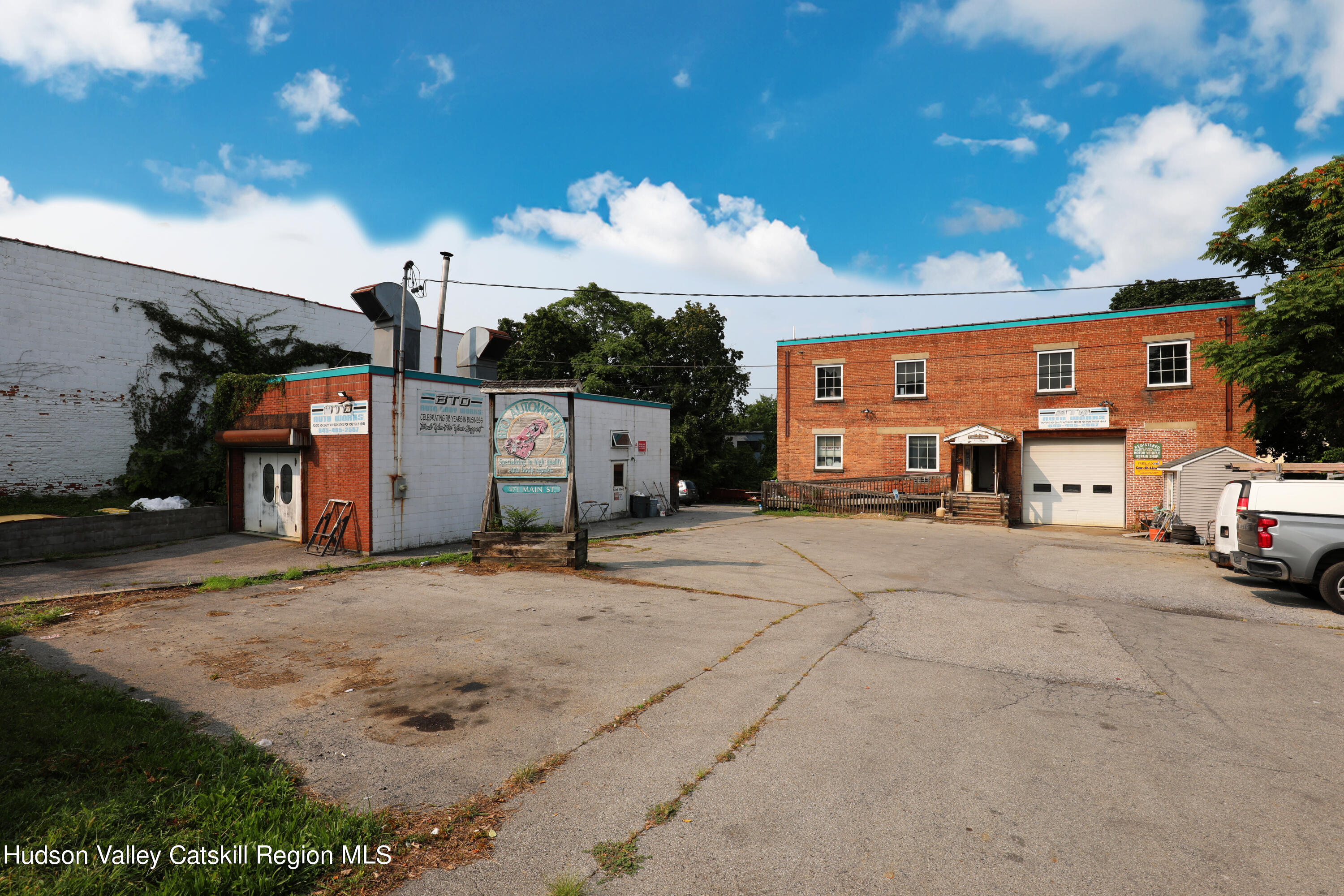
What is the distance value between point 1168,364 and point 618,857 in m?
26.4

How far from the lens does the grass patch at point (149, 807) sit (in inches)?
115

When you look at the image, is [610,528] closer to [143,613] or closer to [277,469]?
[277,469]

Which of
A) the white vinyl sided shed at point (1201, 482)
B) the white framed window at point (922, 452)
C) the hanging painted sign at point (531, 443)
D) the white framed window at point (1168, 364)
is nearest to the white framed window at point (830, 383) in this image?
the white framed window at point (922, 452)

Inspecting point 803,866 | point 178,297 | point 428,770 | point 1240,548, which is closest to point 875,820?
point 803,866

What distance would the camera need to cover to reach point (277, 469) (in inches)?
650

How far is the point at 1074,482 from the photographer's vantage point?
23.2 metres

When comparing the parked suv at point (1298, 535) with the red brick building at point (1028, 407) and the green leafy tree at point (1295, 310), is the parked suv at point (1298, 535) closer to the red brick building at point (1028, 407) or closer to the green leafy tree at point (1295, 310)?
the green leafy tree at point (1295, 310)

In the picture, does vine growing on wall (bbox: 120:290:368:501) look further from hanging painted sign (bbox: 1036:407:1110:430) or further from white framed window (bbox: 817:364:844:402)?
hanging painted sign (bbox: 1036:407:1110:430)

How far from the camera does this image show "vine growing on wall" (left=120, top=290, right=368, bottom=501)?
17.9 meters

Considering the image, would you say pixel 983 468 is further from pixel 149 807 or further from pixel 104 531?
pixel 104 531

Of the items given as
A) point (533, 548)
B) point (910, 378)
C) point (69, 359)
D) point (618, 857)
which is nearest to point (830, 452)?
point (910, 378)

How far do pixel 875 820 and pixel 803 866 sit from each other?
0.69m

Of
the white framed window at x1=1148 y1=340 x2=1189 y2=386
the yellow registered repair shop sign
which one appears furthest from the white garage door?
the white framed window at x1=1148 y1=340 x2=1189 y2=386

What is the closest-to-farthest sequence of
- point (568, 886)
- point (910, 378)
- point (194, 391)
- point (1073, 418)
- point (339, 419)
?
point (568, 886)
point (339, 419)
point (194, 391)
point (1073, 418)
point (910, 378)
